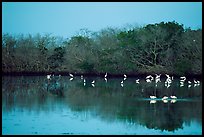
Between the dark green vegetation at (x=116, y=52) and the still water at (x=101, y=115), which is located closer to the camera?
the still water at (x=101, y=115)

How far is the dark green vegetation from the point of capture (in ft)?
112

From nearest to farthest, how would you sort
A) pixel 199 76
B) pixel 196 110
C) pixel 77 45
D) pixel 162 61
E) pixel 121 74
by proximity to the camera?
pixel 196 110 < pixel 199 76 < pixel 162 61 < pixel 121 74 < pixel 77 45

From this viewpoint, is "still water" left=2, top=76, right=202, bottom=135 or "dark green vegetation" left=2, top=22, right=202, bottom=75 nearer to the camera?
"still water" left=2, top=76, right=202, bottom=135

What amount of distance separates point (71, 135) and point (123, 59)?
27797 mm

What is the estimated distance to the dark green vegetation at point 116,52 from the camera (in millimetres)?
34188

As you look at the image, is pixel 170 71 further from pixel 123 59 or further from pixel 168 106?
pixel 168 106

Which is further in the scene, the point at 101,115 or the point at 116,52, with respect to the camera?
the point at 116,52

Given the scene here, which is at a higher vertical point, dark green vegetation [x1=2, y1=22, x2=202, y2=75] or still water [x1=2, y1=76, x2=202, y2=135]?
dark green vegetation [x1=2, y1=22, x2=202, y2=75]

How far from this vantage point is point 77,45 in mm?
42719

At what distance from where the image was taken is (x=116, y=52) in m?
38.4

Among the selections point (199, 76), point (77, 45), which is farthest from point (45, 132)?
point (77, 45)

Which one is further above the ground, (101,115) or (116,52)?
(116,52)

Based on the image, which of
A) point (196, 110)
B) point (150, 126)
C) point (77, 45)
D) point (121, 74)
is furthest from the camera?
point (77, 45)

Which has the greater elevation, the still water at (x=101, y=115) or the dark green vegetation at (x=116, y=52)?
the dark green vegetation at (x=116, y=52)
